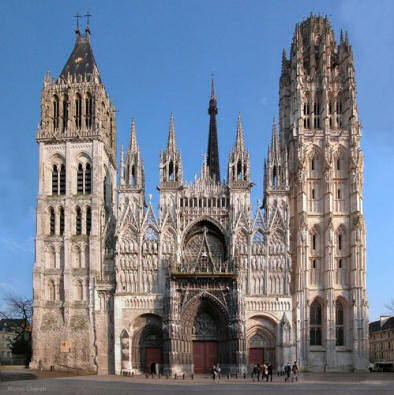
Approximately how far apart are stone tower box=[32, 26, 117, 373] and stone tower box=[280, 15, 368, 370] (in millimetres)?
18477

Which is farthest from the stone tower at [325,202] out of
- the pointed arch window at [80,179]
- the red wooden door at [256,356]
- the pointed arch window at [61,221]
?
the pointed arch window at [61,221]

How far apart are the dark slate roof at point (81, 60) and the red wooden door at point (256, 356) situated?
106ft

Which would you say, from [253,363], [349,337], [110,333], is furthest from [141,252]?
[349,337]

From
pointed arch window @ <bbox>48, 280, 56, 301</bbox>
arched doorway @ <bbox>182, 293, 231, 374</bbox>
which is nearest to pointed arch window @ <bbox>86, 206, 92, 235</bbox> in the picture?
pointed arch window @ <bbox>48, 280, 56, 301</bbox>

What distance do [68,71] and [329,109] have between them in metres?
27.3

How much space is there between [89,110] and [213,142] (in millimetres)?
22099

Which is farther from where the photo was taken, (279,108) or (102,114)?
(279,108)

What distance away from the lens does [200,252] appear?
6359 centimetres

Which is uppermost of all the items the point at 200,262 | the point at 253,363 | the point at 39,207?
the point at 39,207

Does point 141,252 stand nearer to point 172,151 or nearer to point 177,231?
point 177,231

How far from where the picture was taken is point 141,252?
63.4 metres

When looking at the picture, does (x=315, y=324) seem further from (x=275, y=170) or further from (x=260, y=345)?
(x=275, y=170)

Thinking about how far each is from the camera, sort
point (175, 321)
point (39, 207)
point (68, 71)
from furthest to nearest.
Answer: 1. point (68, 71)
2. point (39, 207)
3. point (175, 321)

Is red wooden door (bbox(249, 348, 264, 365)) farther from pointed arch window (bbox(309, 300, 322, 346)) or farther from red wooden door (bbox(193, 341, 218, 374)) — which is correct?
pointed arch window (bbox(309, 300, 322, 346))
